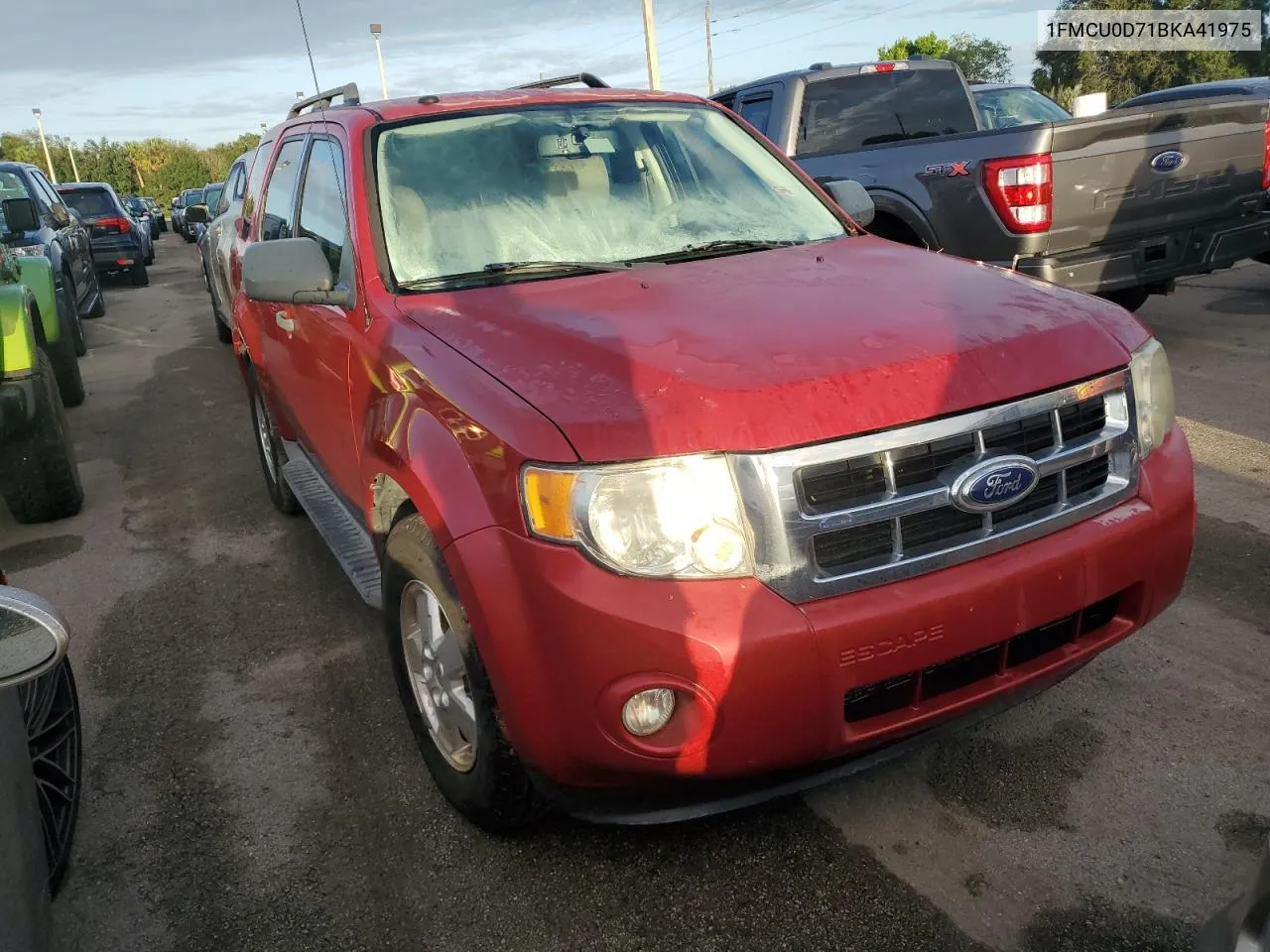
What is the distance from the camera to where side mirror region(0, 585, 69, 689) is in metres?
1.31

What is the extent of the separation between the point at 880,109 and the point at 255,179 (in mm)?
4597

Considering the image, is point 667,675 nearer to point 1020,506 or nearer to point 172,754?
point 1020,506

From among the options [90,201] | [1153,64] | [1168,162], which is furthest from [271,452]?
[1153,64]

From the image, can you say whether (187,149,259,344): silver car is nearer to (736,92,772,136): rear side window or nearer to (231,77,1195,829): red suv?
(736,92,772,136): rear side window

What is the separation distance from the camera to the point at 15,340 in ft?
15.6

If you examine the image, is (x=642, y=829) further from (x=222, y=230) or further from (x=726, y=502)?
(x=222, y=230)

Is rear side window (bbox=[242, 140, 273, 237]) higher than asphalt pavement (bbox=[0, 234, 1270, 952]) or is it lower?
higher

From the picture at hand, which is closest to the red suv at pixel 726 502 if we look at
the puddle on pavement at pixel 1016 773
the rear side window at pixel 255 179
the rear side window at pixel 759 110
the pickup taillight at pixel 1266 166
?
the puddle on pavement at pixel 1016 773

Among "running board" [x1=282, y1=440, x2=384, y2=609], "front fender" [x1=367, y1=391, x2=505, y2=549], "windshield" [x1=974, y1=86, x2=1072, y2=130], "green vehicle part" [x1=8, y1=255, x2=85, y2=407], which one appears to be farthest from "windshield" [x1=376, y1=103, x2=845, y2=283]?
"windshield" [x1=974, y1=86, x2=1072, y2=130]

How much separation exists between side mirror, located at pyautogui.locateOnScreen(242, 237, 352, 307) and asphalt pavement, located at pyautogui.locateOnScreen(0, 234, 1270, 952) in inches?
51.0

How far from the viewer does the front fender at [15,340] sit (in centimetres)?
470

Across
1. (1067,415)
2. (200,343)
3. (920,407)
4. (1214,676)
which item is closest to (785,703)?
(920,407)

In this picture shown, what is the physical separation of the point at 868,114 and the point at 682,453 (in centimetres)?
623

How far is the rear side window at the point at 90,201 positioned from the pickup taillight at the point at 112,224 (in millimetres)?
529
